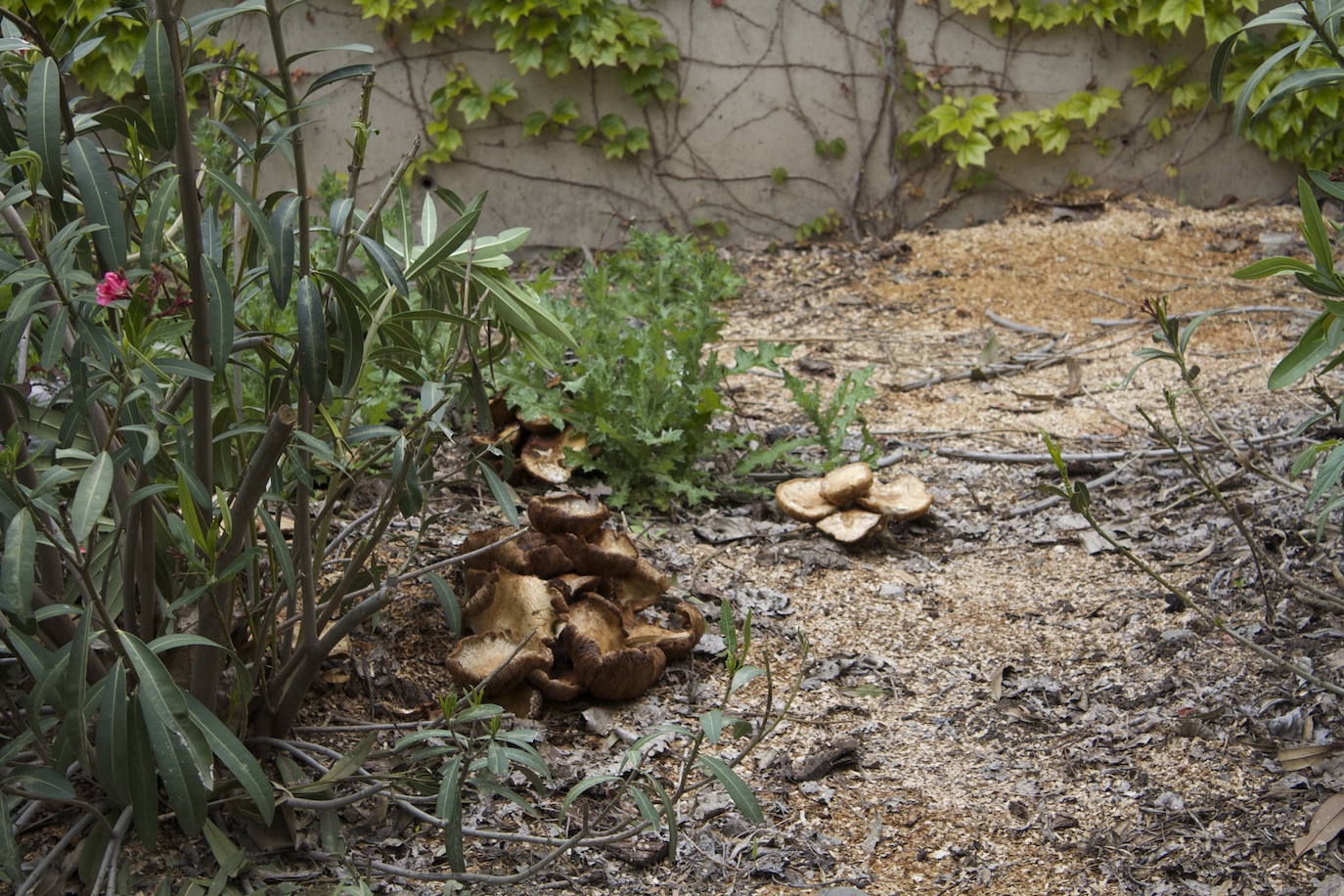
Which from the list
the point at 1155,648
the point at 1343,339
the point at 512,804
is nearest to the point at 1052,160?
the point at 1155,648

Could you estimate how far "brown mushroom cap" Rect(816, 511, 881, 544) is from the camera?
309cm

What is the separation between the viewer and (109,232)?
1.44 meters

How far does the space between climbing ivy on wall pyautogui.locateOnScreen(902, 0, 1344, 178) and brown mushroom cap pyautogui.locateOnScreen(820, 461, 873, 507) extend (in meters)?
3.79

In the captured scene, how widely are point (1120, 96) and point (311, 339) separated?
6135 millimetres

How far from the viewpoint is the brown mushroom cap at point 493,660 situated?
222 centimetres

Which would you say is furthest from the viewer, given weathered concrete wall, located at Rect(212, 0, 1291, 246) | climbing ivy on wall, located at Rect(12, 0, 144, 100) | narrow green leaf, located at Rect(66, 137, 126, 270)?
weathered concrete wall, located at Rect(212, 0, 1291, 246)

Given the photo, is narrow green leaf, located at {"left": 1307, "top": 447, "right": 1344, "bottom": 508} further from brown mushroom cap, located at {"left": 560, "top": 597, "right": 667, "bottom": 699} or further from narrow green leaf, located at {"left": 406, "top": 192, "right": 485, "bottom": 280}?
narrow green leaf, located at {"left": 406, "top": 192, "right": 485, "bottom": 280}

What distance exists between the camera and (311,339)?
1.52 m

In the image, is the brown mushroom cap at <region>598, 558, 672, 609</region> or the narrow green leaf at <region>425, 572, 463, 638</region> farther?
the brown mushroom cap at <region>598, 558, 672, 609</region>

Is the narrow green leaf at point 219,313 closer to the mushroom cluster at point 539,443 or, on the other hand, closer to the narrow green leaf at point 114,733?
the narrow green leaf at point 114,733

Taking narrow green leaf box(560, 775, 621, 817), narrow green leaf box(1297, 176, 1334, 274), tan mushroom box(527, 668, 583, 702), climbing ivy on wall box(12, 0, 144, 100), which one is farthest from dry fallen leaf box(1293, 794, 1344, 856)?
climbing ivy on wall box(12, 0, 144, 100)

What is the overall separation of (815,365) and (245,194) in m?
3.31

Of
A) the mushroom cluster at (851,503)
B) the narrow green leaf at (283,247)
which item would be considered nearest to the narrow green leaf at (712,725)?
the narrow green leaf at (283,247)

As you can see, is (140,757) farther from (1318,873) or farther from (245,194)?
(1318,873)
